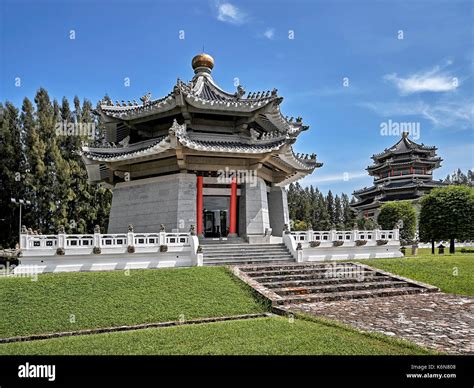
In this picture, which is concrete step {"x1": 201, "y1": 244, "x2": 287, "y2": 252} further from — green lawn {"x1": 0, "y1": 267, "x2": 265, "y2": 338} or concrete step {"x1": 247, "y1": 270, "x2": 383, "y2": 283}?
green lawn {"x1": 0, "y1": 267, "x2": 265, "y2": 338}

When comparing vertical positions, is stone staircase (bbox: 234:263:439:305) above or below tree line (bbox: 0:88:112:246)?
below

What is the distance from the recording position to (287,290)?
11844 millimetres

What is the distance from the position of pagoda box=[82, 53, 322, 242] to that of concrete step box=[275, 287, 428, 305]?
7432 millimetres

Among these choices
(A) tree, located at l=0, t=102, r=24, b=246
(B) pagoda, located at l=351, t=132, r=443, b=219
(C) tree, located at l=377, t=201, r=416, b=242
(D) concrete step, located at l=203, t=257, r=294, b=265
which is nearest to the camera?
(D) concrete step, located at l=203, t=257, r=294, b=265

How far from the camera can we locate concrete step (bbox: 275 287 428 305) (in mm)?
10891

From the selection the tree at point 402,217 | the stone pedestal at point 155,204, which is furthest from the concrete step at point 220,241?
the tree at point 402,217

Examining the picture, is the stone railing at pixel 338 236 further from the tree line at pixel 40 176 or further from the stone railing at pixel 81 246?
the tree line at pixel 40 176

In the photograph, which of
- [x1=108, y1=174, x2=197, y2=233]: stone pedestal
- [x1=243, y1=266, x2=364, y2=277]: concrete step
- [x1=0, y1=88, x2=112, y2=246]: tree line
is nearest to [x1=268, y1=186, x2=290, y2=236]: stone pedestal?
[x1=108, y1=174, x2=197, y2=233]: stone pedestal

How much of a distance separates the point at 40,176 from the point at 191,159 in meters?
19.3

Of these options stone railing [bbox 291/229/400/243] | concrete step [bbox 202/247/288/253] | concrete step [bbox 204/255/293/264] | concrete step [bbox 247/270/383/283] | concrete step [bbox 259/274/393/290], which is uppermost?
stone railing [bbox 291/229/400/243]

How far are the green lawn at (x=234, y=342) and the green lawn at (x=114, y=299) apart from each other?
1.16 m

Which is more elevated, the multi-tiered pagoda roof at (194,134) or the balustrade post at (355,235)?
the multi-tiered pagoda roof at (194,134)

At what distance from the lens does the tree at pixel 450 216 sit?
1113 inches
